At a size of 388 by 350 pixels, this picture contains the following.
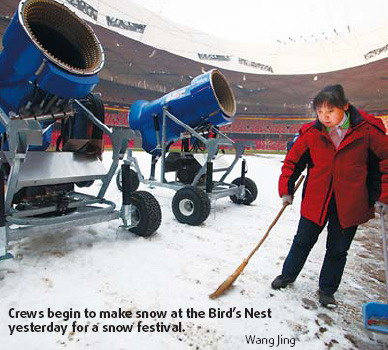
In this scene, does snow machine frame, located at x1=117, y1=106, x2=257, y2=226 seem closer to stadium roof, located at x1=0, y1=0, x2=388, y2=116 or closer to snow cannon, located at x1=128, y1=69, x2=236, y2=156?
snow cannon, located at x1=128, y1=69, x2=236, y2=156

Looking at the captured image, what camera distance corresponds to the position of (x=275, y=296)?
2.09 m

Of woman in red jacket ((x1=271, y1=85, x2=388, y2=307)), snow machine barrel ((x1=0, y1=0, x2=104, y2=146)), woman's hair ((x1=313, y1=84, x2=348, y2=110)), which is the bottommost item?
woman in red jacket ((x1=271, y1=85, x2=388, y2=307))

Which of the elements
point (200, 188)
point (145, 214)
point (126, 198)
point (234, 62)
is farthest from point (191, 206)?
point (234, 62)

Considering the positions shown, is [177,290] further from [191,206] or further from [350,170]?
[191,206]

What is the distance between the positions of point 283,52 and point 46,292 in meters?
48.8

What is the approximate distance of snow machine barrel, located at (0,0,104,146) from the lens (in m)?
2.14

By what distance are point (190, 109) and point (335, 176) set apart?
2.90 meters

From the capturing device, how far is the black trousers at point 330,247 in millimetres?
2025

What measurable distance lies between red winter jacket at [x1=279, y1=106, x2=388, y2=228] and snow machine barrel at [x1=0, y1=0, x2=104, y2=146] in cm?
191

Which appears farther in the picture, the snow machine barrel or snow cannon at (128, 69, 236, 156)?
snow cannon at (128, 69, 236, 156)

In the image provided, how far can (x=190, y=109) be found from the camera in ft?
14.6

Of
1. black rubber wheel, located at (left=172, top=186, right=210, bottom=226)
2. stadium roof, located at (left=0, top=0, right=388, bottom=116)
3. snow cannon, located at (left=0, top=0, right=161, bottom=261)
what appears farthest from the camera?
stadium roof, located at (left=0, top=0, right=388, bottom=116)

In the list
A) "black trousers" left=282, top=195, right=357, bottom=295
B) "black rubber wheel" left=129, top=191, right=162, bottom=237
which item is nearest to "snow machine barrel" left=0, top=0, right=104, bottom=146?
"black rubber wheel" left=129, top=191, right=162, bottom=237

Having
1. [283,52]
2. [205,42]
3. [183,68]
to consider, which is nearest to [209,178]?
[183,68]
